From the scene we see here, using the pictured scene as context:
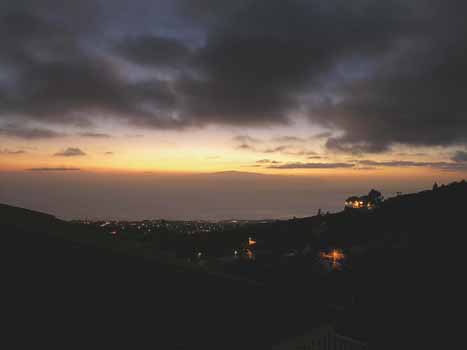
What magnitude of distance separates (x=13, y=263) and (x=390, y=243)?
2950cm

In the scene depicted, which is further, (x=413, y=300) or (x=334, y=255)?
(x=334, y=255)

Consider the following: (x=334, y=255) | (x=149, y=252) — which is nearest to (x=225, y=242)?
(x=334, y=255)

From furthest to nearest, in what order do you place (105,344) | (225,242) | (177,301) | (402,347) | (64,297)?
(225,242)
(402,347)
(177,301)
(64,297)
(105,344)

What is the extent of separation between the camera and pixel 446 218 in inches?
1281

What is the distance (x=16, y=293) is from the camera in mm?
2727

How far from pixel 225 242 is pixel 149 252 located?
1592 inches

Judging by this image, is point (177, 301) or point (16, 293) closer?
point (16, 293)

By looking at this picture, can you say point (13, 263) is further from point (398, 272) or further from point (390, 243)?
point (390, 243)

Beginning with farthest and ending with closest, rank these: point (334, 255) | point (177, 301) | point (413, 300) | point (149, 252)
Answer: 1. point (334, 255)
2. point (413, 300)
3. point (149, 252)
4. point (177, 301)

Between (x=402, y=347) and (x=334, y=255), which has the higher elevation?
(x=334, y=255)

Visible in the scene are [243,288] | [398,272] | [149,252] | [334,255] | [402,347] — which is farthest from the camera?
[334,255]

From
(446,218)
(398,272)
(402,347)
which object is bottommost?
(402,347)

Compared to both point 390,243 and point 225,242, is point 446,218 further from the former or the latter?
point 225,242

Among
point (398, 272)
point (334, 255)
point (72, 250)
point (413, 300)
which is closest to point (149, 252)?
point (72, 250)
